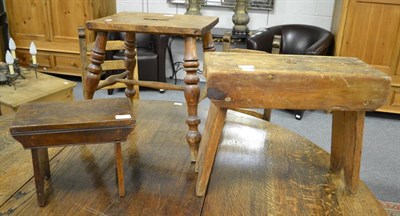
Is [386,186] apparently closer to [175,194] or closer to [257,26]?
[175,194]

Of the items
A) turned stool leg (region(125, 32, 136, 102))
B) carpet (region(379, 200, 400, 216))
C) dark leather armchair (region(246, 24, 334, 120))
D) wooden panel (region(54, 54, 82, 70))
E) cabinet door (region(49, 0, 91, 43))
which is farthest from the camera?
wooden panel (region(54, 54, 82, 70))

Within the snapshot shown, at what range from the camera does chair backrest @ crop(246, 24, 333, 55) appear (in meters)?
3.55

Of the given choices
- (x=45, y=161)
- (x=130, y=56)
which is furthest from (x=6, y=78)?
(x=45, y=161)

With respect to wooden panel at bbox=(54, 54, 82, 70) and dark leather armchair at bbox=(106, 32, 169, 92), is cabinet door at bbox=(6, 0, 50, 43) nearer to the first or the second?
wooden panel at bbox=(54, 54, 82, 70)

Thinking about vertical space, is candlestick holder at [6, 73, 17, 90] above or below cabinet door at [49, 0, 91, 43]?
below

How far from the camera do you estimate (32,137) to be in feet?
3.01

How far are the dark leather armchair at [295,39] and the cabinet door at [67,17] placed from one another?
6.36 ft

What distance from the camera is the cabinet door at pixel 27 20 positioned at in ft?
13.3

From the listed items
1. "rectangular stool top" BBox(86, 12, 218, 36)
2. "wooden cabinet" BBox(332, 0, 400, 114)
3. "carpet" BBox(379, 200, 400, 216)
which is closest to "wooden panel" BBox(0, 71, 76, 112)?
"rectangular stool top" BBox(86, 12, 218, 36)

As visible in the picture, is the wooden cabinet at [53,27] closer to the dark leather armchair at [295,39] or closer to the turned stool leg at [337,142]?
the dark leather armchair at [295,39]

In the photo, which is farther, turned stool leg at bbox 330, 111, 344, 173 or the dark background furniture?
Answer: the dark background furniture

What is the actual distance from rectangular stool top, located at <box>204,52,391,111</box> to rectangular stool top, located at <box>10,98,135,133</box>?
0.28 metres

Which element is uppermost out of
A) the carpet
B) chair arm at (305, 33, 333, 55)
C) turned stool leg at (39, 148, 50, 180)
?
chair arm at (305, 33, 333, 55)

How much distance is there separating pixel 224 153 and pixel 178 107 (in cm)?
54
